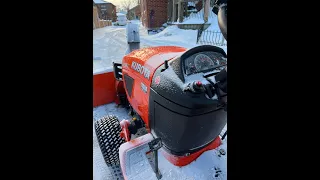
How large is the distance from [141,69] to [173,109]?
0.58 metres

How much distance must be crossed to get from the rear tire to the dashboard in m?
0.97

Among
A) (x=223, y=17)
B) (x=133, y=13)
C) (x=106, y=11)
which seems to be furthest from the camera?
(x=133, y=13)

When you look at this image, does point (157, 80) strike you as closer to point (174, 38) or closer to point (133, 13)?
point (174, 38)

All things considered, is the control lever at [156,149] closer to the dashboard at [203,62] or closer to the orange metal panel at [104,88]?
→ the dashboard at [203,62]

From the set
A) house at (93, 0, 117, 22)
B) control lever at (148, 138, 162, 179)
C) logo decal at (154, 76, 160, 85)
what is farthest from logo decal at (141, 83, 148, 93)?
house at (93, 0, 117, 22)

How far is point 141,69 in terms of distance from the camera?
5.70ft

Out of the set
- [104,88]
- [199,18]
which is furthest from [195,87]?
[199,18]

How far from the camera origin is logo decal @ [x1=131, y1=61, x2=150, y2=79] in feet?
5.28
